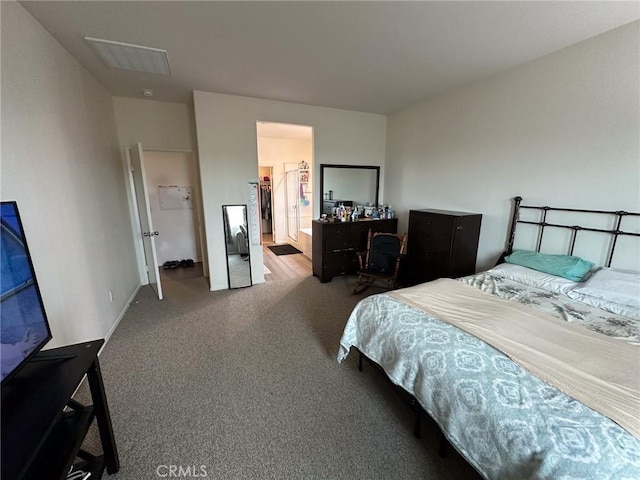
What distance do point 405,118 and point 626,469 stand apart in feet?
14.1

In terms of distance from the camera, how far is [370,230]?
4.03m

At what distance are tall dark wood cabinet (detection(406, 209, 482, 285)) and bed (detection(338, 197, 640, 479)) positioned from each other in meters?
0.86

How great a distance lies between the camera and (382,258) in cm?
377

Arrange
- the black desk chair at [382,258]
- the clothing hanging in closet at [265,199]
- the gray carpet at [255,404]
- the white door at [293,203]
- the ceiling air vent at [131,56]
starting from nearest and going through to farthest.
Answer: the gray carpet at [255,404], the ceiling air vent at [131,56], the black desk chair at [382,258], the white door at [293,203], the clothing hanging in closet at [265,199]

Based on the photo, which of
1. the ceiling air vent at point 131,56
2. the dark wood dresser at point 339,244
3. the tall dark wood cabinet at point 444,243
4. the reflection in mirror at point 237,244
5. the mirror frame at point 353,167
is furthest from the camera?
the mirror frame at point 353,167

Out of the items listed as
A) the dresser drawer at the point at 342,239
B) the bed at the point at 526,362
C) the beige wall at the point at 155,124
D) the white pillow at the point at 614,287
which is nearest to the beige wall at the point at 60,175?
the beige wall at the point at 155,124

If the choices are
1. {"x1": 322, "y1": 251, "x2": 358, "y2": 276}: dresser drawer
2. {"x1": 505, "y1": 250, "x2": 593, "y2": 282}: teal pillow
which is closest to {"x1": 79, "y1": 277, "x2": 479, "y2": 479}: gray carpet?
{"x1": 322, "y1": 251, "x2": 358, "y2": 276}: dresser drawer

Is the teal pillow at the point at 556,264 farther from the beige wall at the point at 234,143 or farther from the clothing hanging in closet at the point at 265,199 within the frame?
the clothing hanging in closet at the point at 265,199

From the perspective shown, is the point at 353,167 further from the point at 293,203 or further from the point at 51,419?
the point at 51,419

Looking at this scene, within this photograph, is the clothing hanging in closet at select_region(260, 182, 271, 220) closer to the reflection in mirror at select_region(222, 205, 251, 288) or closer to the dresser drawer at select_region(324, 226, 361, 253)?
the reflection in mirror at select_region(222, 205, 251, 288)

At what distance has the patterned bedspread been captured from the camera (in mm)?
875

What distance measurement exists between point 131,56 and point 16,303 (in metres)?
2.44

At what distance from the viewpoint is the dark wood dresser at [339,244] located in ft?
13.1

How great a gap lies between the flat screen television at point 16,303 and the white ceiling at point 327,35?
5.50 feet
